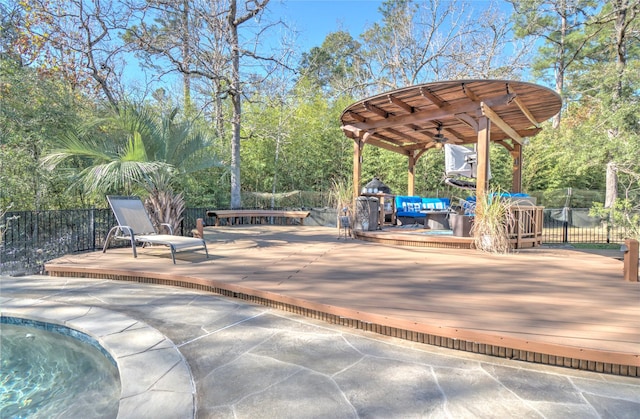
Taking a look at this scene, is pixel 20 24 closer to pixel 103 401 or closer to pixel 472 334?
pixel 103 401

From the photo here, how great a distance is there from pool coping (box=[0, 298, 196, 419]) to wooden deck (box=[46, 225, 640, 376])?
945mm

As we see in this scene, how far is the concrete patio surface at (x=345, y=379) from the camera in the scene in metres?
1.46

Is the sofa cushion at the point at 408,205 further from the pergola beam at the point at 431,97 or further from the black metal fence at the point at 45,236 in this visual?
the black metal fence at the point at 45,236

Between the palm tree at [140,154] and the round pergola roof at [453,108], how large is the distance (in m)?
3.05

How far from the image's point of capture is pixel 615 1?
10141 millimetres

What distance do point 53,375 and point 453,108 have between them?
240 inches

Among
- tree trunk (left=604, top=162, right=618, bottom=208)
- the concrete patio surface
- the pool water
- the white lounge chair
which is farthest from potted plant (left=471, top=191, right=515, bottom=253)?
tree trunk (left=604, top=162, right=618, bottom=208)

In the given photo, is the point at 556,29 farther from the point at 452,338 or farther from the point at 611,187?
the point at 452,338

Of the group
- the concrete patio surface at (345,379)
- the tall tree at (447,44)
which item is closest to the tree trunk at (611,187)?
the tall tree at (447,44)

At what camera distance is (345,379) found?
172 cm

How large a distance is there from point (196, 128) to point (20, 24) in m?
7.15

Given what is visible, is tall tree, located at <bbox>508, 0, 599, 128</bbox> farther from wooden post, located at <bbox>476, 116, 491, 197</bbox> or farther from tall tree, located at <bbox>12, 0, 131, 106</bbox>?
tall tree, located at <bbox>12, 0, 131, 106</bbox>

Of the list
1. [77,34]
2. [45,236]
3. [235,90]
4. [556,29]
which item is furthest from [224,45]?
[556,29]

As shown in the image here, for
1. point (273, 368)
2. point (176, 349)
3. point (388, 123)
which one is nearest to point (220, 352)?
point (176, 349)
